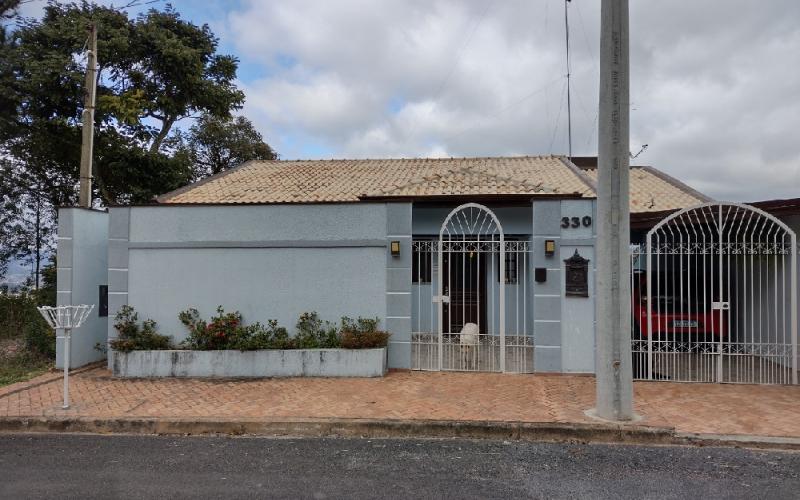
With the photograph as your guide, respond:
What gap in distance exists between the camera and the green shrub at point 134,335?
27.2 feet

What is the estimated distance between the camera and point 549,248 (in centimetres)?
820

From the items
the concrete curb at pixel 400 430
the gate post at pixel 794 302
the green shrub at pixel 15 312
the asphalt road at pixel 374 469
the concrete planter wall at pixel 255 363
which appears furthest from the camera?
the green shrub at pixel 15 312

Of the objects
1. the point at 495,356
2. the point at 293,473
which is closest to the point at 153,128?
the point at 495,356

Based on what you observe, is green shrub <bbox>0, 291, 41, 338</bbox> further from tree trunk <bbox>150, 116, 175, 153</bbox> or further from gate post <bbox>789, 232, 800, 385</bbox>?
gate post <bbox>789, 232, 800, 385</bbox>

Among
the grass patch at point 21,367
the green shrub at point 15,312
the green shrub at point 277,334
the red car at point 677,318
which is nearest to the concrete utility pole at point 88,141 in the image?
the grass patch at point 21,367

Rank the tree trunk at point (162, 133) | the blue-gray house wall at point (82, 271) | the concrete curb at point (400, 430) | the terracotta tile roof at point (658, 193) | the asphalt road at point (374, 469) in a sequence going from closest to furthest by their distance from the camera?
the asphalt road at point (374, 469), the concrete curb at point (400, 430), the blue-gray house wall at point (82, 271), the terracotta tile roof at point (658, 193), the tree trunk at point (162, 133)

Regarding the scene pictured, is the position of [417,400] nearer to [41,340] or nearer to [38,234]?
[41,340]

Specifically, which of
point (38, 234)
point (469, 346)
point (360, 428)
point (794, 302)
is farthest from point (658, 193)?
point (38, 234)

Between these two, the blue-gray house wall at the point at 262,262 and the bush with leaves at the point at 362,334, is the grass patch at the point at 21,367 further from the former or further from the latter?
the bush with leaves at the point at 362,334

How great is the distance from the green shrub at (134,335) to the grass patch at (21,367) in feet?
4.79

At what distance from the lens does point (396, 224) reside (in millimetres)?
8594

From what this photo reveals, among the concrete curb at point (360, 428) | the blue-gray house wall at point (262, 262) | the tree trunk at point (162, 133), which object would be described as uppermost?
the tree trunk at point (162, 133)

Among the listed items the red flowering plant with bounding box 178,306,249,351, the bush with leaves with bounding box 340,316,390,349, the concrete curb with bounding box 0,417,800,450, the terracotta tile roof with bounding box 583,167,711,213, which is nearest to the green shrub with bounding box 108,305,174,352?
the red flowering plant with bounding box 178,306,249,351

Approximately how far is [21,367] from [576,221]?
383 inches
